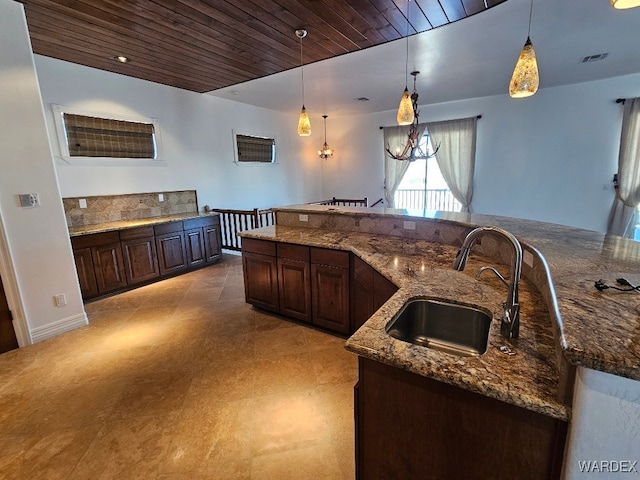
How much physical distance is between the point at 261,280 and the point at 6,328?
222cm

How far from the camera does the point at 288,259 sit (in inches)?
112

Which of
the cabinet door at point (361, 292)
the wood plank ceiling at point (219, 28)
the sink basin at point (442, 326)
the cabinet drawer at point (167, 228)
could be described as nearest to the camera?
the sink basin at point (442, 326)

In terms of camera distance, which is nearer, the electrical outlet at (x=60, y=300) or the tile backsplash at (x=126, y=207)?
the electrical outlet at (x=60, y=300)

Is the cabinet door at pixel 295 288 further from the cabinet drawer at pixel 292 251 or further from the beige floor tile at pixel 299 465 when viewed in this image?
the beige floor tile at pixel 299 465

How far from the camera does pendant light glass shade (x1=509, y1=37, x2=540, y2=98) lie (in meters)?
1.81

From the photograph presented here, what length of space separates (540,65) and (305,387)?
4798mm

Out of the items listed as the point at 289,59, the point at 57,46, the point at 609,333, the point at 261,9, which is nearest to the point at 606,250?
the point at 609,333

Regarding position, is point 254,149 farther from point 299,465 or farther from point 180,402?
point 299,465

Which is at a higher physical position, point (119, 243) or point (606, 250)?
point (606, 250)

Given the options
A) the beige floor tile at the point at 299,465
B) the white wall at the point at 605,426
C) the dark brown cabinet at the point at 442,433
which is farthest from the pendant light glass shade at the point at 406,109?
the beige floor tile at the point at 299,465

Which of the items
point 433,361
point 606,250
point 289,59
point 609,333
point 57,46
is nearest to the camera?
point 609,333

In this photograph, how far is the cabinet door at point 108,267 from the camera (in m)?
3.57

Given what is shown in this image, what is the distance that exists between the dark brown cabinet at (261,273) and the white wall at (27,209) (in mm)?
1695

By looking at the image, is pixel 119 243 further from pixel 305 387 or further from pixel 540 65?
pixel 540 65
